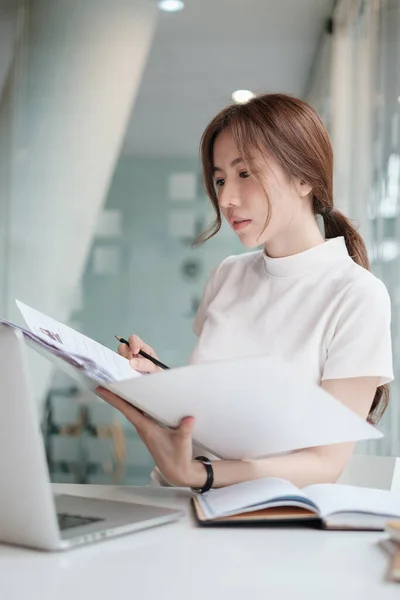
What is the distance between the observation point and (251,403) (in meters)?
0.95

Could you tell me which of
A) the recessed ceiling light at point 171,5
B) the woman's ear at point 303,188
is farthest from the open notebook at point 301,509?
the recessed ceiling light at point 171,5

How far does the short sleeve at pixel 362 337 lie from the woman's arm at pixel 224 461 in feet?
0.16

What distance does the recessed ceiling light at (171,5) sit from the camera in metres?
4.53

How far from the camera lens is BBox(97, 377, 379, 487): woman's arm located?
1127 mm

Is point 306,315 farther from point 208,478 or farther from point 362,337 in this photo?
point 208,478

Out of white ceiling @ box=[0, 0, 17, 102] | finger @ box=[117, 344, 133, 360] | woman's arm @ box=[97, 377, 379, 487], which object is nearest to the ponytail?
woman's arm @ box=[97, 377, 379, 487]

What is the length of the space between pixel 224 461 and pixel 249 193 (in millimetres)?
554

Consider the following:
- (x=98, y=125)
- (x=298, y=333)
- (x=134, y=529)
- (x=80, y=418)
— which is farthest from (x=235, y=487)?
(x=98, y=125)

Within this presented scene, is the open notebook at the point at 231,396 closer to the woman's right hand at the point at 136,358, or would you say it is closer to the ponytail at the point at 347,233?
the woman's right hand at the point at 136,358

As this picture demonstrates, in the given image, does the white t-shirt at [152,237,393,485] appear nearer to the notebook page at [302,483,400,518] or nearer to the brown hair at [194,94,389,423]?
the brown hair at [194,94,389,423]

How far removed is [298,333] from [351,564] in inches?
30.4

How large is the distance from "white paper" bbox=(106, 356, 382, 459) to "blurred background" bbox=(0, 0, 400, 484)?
3338 millimetres

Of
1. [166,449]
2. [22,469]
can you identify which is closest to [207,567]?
[22,469]

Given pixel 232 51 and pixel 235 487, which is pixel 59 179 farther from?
pixel 235 487
